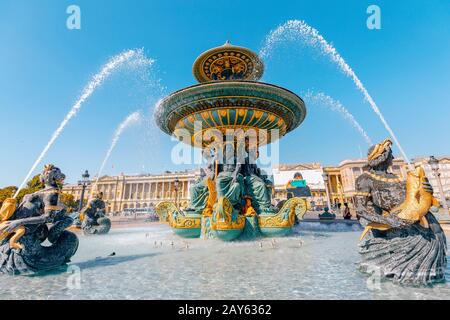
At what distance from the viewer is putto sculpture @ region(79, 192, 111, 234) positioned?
11.3m

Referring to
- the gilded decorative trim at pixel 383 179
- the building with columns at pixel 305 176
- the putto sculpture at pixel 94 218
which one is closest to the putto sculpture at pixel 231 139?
the putto sculpture at pixel 94 218

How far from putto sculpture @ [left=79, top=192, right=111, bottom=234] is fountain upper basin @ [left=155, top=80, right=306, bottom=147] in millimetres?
5445

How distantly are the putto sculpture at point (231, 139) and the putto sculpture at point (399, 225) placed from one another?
4.49m

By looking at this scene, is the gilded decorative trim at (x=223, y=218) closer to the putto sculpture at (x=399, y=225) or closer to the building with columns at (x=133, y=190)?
the putto sculpture at (x=399, y=225)

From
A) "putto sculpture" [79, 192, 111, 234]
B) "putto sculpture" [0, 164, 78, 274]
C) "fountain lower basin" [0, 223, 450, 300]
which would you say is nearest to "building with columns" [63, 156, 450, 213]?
"putto sculpture" [79, 192, 111, 234]

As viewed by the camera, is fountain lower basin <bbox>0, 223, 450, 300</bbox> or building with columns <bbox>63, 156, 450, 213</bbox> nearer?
fountain lower basin <bbox>0, 223, 450, 300</bbox>

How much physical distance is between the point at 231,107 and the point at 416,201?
706 cm

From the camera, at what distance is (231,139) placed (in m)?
9.98

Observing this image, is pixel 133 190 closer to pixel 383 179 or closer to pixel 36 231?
pixel 36 231

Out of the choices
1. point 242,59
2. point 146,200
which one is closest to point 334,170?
point 146,200

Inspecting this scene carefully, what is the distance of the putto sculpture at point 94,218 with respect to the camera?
36.9 ft

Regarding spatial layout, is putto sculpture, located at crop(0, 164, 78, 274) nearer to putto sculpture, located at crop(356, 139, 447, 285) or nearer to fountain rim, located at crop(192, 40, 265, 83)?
putto sculpture, located at crop(356, 139, 447, 285)
